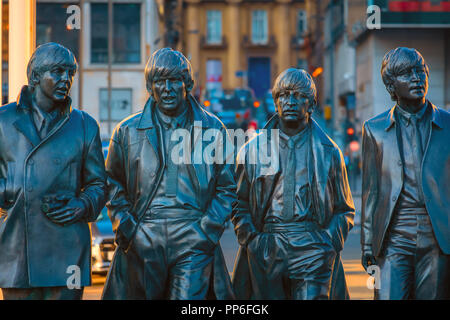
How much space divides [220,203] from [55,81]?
1535mm

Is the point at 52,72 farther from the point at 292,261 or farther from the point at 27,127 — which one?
the point at 292,261

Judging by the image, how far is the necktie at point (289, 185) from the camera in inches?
305

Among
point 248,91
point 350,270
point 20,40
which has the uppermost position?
point 248,91

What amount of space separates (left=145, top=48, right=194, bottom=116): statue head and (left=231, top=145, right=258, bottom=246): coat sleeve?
3.05 feet

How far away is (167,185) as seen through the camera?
287 inches

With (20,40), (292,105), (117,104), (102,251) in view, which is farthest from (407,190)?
(117,104)

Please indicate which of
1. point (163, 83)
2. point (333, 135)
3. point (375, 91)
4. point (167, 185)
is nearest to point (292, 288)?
point (167, 185)

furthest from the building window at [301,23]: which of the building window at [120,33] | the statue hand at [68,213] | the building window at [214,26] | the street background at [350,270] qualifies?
the statue hand at [68,213]

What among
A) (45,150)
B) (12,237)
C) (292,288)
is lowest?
(292,288)

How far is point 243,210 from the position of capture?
26.3 feet

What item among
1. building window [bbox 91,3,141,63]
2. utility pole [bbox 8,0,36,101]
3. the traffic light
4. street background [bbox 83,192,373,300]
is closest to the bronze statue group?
utility pole [bbox 8,0,36,101]

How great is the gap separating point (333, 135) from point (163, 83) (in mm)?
40718

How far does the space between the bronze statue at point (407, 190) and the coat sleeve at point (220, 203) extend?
1040 millimetres
